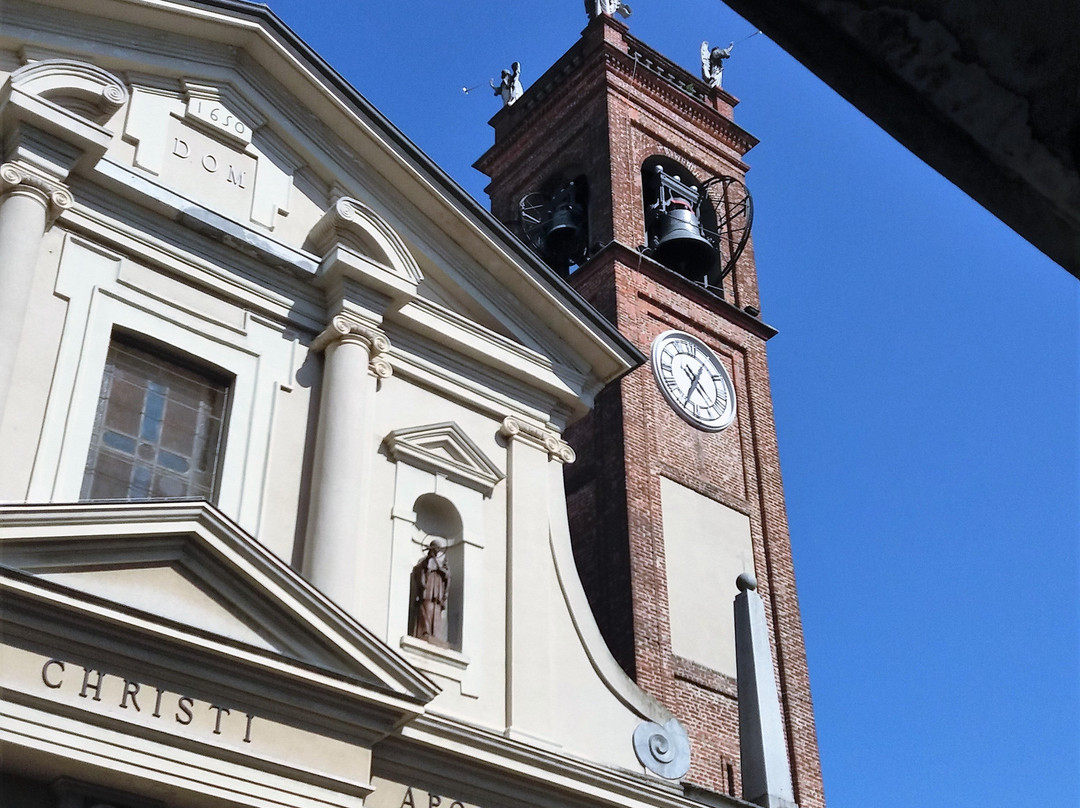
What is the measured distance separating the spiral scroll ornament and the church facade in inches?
1.0

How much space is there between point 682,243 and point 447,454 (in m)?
9.65

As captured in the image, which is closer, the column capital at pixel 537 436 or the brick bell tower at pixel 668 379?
the column capital at pixel 537 436

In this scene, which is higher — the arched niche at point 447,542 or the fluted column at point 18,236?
the fluted column at point 18,236

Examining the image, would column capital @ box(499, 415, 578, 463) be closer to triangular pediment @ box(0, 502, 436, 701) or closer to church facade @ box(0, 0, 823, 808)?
church facade @ box(0, 0, 823, 808)

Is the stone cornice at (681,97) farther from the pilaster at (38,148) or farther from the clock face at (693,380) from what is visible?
the pilaster at (38,148)

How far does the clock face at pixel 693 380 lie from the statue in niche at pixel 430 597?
815cm

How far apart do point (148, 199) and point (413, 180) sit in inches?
97.1

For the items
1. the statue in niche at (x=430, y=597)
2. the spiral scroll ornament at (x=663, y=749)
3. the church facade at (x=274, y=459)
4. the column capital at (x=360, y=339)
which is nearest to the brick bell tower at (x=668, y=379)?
the spiral scroll ornament at (x=663, y=749)

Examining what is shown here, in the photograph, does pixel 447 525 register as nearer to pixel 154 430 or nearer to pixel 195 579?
pixel 154 430

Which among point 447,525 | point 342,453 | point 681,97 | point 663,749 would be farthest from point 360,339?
point 681,97

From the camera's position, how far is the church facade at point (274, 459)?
725 cm

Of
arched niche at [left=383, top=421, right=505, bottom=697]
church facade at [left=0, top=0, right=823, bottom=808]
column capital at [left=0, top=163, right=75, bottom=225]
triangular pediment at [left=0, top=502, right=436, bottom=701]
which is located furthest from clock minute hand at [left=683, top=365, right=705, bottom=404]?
column capital at [left=0, top=163, right=75, bottom=225]

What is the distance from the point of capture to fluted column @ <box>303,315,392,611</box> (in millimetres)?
8859

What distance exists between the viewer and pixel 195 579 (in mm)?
7758
